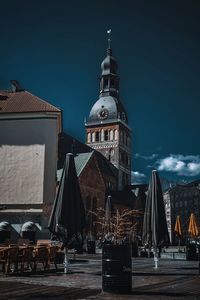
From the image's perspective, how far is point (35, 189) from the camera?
33688mm

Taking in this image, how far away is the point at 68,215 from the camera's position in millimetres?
12281

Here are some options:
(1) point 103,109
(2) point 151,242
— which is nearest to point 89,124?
(1) point 103,109

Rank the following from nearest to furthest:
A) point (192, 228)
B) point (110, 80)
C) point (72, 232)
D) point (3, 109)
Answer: point (72, 232), point (192, 228), point (3, 109), point (110, 80)

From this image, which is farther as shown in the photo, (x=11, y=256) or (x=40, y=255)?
(x=40, y=255)

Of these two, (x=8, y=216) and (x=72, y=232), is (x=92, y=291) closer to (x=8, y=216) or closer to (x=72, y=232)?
(x=72, y=232)

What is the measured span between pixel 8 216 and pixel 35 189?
327cm

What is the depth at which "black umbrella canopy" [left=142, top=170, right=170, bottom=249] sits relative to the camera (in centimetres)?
1487

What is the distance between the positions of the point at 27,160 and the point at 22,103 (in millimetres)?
5832

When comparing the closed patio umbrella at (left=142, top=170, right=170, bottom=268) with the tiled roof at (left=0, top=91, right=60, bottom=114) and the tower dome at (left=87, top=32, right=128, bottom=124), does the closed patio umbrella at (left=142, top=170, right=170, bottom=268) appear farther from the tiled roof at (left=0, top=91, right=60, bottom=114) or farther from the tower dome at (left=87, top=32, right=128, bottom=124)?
the tower dome at (left=87, top=32, right=128, bottom=124)

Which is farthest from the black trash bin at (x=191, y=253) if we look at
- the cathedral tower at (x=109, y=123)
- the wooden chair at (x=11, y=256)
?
the cathedral tower at (x=109, y=123)

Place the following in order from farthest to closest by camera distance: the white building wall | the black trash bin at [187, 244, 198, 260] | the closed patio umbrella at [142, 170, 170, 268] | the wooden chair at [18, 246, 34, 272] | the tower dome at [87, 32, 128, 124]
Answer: the tower dome at [87, 32, 128, 124] → the white building wall → the black trash bin at [187, 244, 198, 260] → the closed patio umbrella at [142, 170, 170, 268] → the wooden chair at [18, 246, 34, 272]

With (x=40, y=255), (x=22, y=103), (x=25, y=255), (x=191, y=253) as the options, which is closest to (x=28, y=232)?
(x=191, y=253)

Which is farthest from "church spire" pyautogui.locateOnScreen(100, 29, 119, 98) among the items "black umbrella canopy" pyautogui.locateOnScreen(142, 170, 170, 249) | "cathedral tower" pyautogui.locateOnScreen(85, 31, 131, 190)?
"black umbrella canopy" pyautogui.locateOnScreen(142, 170, 170, 249)

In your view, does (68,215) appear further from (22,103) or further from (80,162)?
(80,162)
